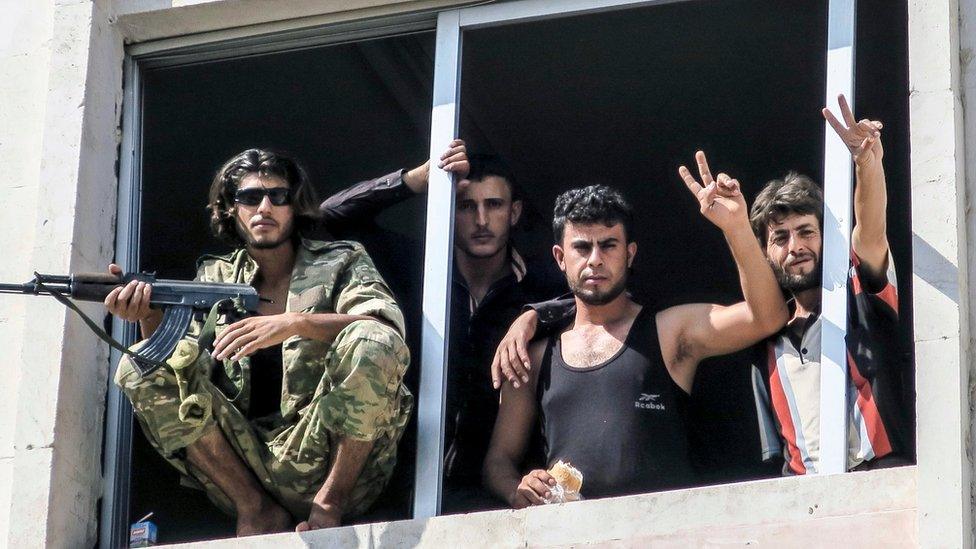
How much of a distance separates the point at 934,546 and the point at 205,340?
2416 millimetres

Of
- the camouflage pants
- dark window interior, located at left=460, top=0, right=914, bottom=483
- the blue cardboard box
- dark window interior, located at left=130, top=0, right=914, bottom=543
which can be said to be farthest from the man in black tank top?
the blue cardboard box

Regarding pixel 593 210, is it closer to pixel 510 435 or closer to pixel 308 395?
pixel 510 435

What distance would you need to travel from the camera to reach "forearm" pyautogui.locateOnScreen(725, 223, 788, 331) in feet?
20.1

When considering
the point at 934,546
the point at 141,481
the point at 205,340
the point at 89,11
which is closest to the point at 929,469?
the point at 934,546

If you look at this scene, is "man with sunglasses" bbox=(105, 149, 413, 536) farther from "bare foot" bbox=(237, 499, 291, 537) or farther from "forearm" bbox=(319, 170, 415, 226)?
"forearm" bbox=(319, 170, 415, 226)

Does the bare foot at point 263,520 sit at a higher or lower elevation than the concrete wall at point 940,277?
lower

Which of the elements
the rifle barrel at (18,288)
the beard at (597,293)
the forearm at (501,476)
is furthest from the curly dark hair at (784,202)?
the rifle barrel at (18,288)

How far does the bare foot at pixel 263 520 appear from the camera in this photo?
6.39m

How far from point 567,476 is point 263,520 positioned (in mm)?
1036

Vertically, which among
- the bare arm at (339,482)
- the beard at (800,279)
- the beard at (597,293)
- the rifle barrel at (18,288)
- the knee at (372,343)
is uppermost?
the beard at (800,279)

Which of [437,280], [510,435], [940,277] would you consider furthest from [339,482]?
[940,277]

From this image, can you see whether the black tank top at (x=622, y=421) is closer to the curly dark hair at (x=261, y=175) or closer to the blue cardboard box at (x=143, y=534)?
the curly dark hair at (x=261, y=175)

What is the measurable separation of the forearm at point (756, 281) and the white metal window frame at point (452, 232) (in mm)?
223

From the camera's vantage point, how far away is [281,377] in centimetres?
671
